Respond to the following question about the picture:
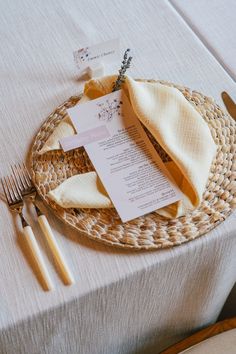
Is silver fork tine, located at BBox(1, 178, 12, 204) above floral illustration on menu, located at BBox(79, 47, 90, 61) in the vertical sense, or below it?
below

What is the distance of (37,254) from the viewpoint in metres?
0.57

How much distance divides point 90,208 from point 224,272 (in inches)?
9.8

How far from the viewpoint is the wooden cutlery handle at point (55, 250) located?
1.84 feet

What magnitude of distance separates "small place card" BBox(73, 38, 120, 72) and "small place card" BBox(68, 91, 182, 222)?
9 cm

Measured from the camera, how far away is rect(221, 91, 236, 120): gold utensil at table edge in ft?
2.41

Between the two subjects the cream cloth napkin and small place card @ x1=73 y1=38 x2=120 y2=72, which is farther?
small place card @ x1=73 y1=38 x2=120 y2=72

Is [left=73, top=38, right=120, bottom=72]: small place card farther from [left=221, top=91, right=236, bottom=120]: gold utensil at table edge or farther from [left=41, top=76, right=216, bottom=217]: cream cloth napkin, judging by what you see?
[left=221, top=91, right=236, bottom=120]: gold utensil at table edge

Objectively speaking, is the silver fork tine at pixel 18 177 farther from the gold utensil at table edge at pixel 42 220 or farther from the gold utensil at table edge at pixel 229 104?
the gold utensil at table edge at pixel 229 104

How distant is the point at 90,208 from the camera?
0.61 m

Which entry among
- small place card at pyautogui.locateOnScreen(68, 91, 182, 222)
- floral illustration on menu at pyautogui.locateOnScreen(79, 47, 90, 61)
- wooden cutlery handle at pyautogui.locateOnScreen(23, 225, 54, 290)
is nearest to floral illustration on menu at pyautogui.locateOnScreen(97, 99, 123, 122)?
small place card at pyautogui.locateOnScreen(68, 91, 182, 222)

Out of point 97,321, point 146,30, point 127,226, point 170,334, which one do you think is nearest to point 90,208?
point 127,226

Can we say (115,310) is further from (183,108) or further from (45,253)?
(183,108)

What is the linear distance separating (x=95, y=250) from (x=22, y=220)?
11cm

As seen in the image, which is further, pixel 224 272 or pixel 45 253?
pixel 224 272
